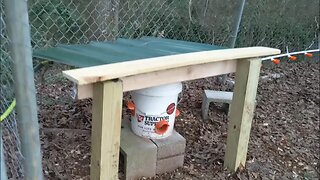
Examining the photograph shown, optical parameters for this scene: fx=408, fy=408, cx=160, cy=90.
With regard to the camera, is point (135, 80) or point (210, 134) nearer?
point (135, 80)

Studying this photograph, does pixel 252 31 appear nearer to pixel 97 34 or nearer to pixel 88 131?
pixel 97 34

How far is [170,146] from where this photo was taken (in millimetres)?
2359

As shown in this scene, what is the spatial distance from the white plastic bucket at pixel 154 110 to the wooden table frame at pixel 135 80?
0.24m

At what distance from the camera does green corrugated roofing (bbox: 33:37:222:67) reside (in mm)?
2045

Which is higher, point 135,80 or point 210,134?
point 135,80

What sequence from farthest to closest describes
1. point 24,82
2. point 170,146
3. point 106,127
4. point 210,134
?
point 210,134 → point 170,146 → point 106,127 → point 24,82

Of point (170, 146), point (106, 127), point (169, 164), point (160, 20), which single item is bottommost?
point (169, 164)

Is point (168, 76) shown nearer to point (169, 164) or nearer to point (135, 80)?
point (135, 80)

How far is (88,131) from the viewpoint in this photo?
9.11ft

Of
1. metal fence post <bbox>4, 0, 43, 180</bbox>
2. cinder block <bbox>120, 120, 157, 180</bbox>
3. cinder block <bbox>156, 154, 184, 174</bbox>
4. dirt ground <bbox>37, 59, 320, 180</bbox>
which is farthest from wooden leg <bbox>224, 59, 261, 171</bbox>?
metal fence post <bbox>4, 0, 43, 180</bbox>

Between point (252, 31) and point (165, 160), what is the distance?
2733 millimetres

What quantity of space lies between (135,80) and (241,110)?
756 mm

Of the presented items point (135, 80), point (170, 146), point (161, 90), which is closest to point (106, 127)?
point (135, 80)

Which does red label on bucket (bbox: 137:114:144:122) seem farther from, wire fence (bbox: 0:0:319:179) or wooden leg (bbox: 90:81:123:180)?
wire fence (bbox: 0:0:319:179)
